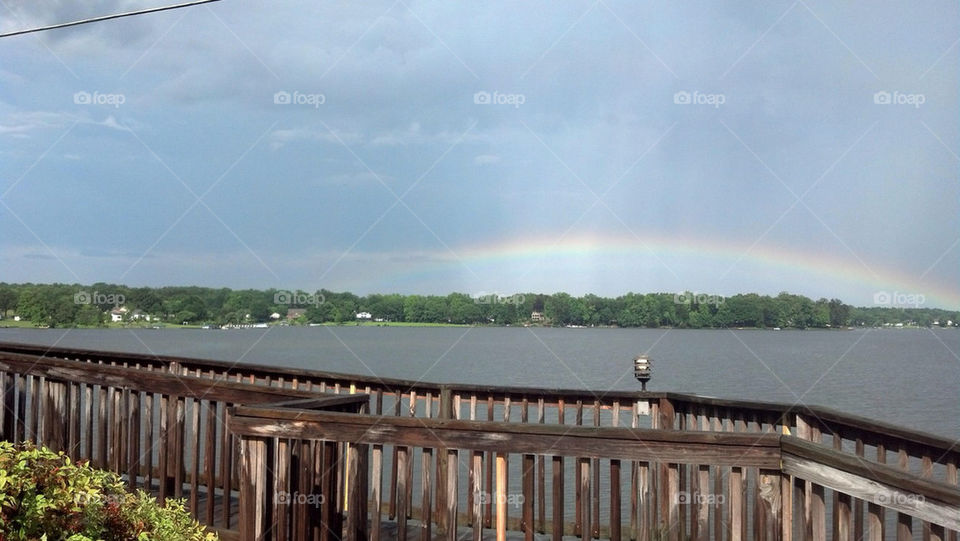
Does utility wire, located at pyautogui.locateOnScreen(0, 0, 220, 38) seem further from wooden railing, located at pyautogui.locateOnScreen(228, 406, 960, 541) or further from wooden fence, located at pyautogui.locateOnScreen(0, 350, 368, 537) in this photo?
wooden railing, located at pyautogui.locateOnScreen(228, 406, 960, 541)

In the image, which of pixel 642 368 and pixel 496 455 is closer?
pixel 496 455

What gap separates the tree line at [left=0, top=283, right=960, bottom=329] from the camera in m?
48.9

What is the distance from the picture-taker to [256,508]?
3779mm

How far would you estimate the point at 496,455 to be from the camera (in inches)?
152

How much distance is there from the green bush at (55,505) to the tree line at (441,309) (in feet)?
142

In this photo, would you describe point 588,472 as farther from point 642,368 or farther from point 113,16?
point 113,16

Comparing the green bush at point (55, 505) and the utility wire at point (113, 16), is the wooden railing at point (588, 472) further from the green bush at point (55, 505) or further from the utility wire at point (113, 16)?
the utility wire at point (113, 16)

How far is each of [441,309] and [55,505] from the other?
198 feet

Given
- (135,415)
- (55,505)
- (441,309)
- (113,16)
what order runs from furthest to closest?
(441,309), (113,16), (135,415), (55,505)

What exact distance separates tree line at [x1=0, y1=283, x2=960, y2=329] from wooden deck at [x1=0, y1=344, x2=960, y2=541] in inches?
1582

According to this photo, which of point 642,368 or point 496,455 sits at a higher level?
point 496,455

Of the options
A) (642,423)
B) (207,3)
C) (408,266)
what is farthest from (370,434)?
(408,266)

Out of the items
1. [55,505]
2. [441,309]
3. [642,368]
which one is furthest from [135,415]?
[441,309]

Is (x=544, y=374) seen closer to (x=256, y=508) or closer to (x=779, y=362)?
(x=779, y=362)
